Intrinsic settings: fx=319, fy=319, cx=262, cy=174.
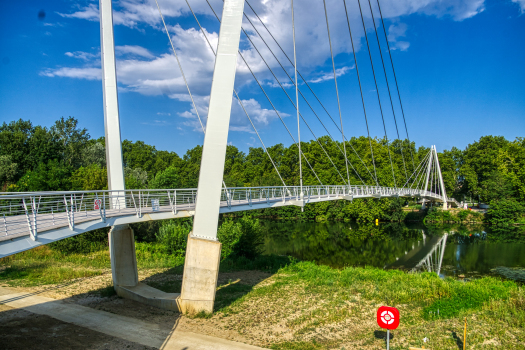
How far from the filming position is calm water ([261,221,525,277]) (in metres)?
23.9

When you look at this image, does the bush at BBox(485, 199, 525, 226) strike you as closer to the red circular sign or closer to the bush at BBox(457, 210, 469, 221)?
the bush at BBox(457, 210, 469, 221)

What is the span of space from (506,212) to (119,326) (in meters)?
46.0

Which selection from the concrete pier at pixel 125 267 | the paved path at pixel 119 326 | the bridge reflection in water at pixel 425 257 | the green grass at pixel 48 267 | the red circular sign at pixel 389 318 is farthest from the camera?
the bridge reflection in water at pixel 425 257

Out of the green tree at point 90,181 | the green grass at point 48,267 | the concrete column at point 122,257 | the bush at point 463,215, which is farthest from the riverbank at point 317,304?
the bush at point 463,215

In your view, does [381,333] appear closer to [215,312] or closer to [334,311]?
[334,311]

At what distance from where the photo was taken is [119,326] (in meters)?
10.0

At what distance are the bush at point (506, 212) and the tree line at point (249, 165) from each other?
248 centimetres

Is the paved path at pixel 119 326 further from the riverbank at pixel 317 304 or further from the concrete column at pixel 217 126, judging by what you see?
the concrete column at pixel 217 126

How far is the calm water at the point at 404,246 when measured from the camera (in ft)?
78.3

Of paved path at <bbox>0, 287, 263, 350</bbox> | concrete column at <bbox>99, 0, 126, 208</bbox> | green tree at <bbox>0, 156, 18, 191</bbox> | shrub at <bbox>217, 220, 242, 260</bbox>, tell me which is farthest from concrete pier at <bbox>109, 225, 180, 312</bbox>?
green tree at <bbox>0, 156, 18, 191</bbox>

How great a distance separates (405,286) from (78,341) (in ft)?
42.5

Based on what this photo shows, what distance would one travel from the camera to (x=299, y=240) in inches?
1394

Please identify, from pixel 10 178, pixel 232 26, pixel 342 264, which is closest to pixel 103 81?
pixel 232 26

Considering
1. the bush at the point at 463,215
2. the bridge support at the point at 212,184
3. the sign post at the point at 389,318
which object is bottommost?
the bush at the point at 463,215
